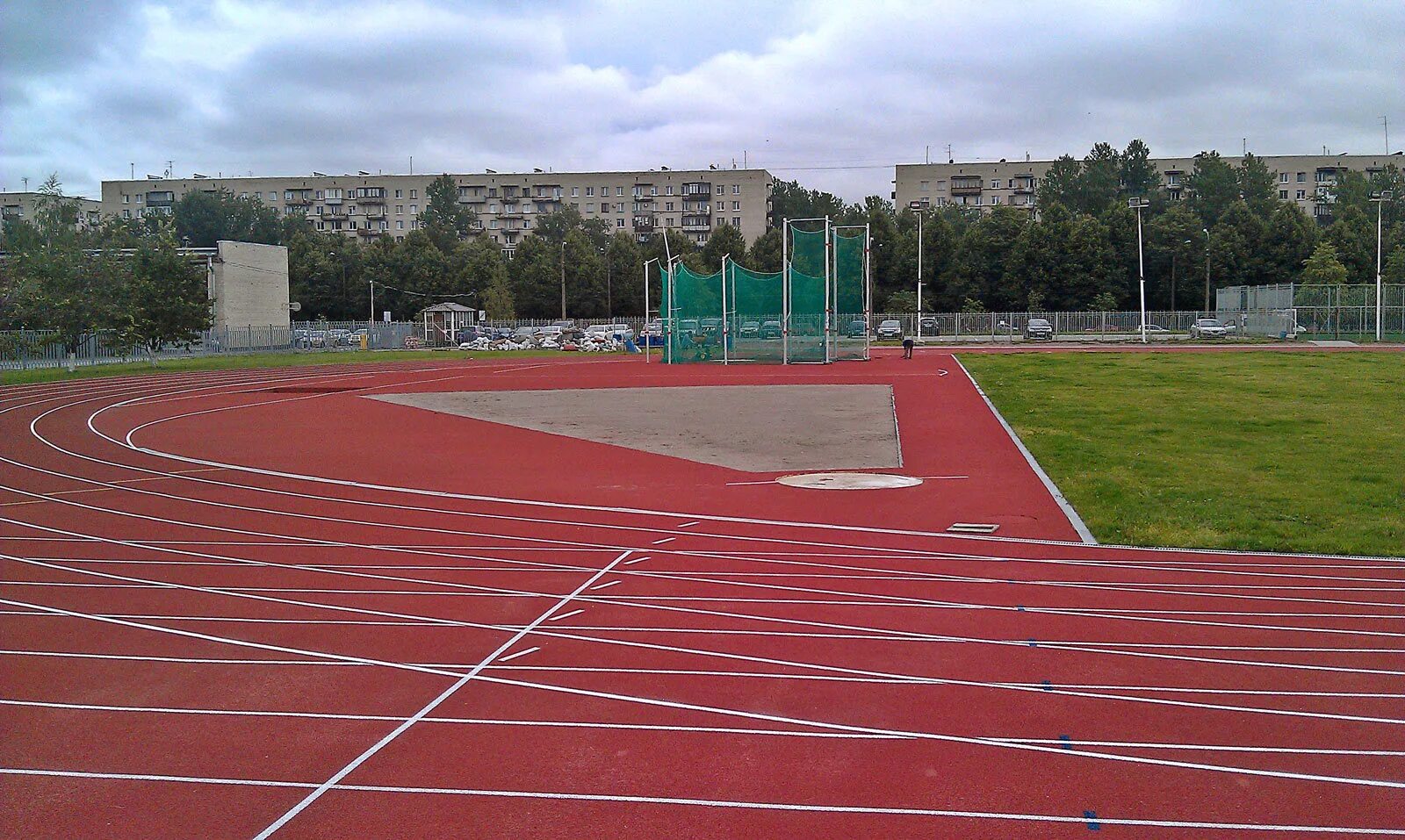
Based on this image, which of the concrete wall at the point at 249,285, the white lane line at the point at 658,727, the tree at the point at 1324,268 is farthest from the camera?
the tree at the point at 1324,268

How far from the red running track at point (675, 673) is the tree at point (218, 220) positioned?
107936 mm

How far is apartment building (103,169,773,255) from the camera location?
115m

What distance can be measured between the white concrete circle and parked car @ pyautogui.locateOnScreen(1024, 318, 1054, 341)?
186ft

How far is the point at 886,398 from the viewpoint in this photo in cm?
2583

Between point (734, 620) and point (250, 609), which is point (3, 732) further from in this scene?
point (734, 620)

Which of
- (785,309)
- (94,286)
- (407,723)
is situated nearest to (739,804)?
(407,723)

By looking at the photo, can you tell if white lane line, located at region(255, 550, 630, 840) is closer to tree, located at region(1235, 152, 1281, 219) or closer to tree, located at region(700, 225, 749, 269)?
tree, located at region(700, 225, 749, 269)

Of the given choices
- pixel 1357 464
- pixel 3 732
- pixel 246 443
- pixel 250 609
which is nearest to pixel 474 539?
pixel 250 609

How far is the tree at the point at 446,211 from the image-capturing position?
111 meters

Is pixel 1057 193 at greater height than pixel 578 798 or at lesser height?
greater

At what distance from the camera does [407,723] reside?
19.2 feet

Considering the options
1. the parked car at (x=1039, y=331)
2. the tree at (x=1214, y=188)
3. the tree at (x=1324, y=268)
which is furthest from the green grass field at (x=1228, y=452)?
the tree at (x=1214, y=188)

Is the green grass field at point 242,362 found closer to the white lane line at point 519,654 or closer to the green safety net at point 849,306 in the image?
the green safety net at point 849,306

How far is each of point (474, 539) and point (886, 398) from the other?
650 inches
